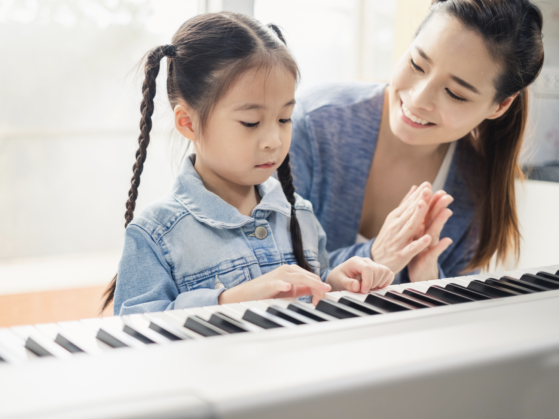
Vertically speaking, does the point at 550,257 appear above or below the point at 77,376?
below

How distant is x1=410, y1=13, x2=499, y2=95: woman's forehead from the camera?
3.61 feet

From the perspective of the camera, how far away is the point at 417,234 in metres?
1.09

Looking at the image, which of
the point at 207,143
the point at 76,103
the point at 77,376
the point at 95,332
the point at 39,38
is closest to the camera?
the point at 77,376

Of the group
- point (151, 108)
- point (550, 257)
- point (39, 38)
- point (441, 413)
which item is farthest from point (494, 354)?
point (39, 38)

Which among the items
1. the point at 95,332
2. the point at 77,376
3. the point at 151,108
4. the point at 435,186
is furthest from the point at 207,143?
the point at 435,186

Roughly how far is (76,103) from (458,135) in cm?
279

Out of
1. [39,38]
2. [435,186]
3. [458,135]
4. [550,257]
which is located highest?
[39,38]

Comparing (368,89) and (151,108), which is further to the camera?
(368,89)

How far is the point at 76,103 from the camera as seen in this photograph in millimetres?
3426

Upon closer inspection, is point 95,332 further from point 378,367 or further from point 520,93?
point 520,93

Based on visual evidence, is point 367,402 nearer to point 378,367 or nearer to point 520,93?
point 378,367

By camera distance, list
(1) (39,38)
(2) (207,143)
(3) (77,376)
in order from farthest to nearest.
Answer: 1. (1) (39,38)
2. (2) (207,143)
3. (3) (77,376)

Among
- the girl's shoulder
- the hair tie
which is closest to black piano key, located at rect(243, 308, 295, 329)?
the girl's shoulder

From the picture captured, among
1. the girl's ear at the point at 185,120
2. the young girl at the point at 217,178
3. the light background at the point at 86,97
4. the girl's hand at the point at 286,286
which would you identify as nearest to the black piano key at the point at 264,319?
the girl's hand at the point at 286,286
